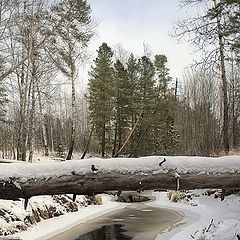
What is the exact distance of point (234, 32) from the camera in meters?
11.2

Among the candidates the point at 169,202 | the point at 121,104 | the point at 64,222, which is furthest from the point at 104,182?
the point at 121,104

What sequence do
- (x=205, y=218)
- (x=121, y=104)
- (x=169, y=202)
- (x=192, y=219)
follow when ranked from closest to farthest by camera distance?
(x=205, y=218), (x=192, y=219), (x=169, y=202), (x=121, y=104)

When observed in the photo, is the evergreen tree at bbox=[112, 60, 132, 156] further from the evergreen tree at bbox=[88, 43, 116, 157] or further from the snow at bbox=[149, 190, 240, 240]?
the snow at bbox=[149, 190, 240, 240]

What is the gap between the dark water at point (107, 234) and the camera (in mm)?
11337

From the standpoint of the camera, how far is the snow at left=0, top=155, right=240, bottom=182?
4.32 m

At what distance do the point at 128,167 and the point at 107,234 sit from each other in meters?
8.25

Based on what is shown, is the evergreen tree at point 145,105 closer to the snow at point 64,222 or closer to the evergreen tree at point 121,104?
the evergreen tree at point 121,104

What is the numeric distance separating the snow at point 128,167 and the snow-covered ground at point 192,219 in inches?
170

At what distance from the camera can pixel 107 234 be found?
39.2 feet

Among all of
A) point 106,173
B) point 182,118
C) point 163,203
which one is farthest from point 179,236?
point 182,118

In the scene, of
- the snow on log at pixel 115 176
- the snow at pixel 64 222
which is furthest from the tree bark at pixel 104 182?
the snow at pixel 64 222

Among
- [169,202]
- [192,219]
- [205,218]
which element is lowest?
[169,202]

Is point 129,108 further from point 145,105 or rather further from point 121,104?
point 145,105

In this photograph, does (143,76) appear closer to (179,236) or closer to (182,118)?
(182,118)
